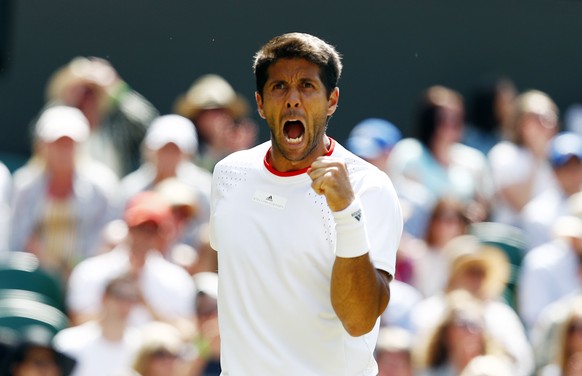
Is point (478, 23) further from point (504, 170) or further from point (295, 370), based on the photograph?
point (295, 370)

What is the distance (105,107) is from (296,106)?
449 centimetres

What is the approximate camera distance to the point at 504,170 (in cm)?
837

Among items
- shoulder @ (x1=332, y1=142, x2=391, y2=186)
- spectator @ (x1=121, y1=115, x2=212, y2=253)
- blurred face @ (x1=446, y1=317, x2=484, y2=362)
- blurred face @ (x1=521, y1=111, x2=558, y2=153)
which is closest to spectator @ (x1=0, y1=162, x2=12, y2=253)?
spectator @ (x1=121, y1=115, x2=212, y2=253)

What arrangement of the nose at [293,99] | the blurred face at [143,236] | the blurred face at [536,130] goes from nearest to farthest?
the nose at [293,99] → the blurred face at [143,236] → the blurred face at [536,130]

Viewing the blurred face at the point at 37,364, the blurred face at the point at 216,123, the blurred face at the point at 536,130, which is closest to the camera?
the blurred face at the point at 37,364

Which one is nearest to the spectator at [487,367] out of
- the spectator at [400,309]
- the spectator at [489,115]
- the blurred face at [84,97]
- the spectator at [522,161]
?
the spectator at [400,309]

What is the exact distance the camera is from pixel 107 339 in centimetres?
639

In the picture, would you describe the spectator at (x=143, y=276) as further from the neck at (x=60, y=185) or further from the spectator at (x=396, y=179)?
the spectator at (x=396, y=179)

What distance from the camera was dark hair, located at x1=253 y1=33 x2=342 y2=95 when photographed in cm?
353

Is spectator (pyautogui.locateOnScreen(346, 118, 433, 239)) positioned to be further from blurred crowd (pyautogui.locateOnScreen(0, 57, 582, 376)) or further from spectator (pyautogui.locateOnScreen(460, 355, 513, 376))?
spectator (pyautogui.locateOnScreen(460, 355, 513, 376))

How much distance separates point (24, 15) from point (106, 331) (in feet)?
8.81

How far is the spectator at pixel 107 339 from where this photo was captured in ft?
20.7

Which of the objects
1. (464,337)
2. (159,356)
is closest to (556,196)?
(464,337)

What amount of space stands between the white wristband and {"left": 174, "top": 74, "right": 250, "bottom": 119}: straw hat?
178 inches
